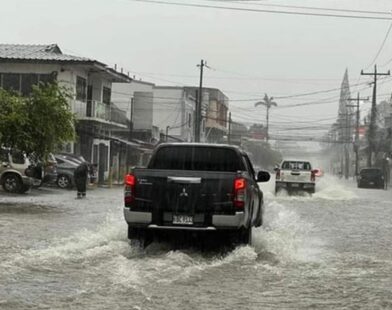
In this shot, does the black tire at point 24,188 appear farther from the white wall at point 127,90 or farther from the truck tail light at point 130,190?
the white wall at point 127,90

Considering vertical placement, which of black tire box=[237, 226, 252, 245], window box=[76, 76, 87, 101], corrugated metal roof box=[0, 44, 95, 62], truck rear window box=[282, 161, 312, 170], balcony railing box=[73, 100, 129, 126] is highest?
corrugated metal roof box=[0, 44, 95, 62]

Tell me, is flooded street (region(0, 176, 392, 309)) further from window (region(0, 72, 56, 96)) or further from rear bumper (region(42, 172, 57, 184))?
window (region(0, 72, 56, 96))

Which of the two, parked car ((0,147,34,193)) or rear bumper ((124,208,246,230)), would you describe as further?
parked car ((0,147,34,193))

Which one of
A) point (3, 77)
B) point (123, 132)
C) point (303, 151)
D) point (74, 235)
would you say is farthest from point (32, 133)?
point (303, 151)

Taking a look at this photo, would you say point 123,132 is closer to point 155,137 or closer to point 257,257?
point 155,137

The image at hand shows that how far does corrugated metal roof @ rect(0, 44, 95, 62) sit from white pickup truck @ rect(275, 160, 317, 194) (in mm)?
13801

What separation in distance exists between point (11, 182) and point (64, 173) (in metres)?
5.97

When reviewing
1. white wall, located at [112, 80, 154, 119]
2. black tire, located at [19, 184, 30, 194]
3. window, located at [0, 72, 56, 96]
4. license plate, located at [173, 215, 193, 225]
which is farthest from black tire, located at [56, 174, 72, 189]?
white wall, located at [112, 80, 154, 119]

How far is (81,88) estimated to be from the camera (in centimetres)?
4109

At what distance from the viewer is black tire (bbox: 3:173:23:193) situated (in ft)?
84.0

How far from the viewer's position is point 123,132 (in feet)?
195

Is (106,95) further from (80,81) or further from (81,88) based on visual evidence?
(80,81)

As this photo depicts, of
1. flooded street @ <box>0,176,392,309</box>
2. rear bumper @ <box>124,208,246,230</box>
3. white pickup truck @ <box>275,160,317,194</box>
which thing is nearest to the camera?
flooded street @ <box>0,176,392,309</box>

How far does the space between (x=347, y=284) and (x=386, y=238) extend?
6.52 meters
